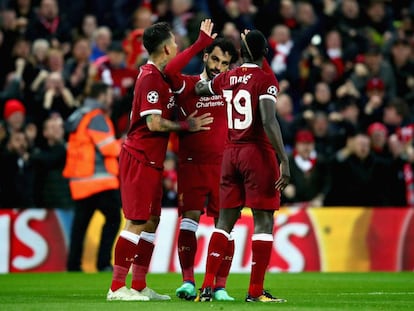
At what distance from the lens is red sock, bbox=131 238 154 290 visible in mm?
11531

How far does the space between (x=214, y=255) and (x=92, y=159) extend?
591cm

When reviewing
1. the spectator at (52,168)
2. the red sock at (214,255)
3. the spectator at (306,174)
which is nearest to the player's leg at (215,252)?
the red sock at (214,255)

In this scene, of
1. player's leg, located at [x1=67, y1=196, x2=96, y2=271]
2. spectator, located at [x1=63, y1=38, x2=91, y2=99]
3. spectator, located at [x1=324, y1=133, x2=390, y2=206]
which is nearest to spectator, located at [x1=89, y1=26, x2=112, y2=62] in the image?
spectator, located at [x1=63, y1=38, x2=91, y2=99]

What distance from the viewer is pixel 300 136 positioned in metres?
18.5

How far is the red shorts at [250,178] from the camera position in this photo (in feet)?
35.9

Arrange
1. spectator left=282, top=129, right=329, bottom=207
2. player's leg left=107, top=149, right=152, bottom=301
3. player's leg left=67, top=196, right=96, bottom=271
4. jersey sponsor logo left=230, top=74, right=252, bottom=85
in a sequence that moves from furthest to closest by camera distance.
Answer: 1. spectator left=282, top=129, right=329, bottom=207
2. player's leg left=67, top=196, right=96, bottom=271
3. player's leg left=107, top=149, right=152, bottom=301
4. jersey sponsor logo left=230, top=74, right=252, bottom=85

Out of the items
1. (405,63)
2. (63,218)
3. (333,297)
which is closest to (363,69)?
(405,63)

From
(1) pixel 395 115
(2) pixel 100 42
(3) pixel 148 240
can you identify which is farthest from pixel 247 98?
(1) pixel 395 115

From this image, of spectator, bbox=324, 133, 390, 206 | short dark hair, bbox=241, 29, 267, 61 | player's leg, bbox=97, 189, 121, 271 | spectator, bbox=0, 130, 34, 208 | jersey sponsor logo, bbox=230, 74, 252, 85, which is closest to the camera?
short dark hair, bbox=241, 29, 267, 61

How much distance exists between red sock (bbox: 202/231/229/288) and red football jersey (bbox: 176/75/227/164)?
111 cm

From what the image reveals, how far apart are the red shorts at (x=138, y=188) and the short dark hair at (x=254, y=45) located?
142 cm

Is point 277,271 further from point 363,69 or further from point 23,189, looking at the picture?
point 363,69

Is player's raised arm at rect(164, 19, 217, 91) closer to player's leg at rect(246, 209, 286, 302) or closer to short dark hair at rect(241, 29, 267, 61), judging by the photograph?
short dark hair at rect(241, 29, 267, 61)

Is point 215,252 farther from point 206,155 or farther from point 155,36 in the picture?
point 155,36
